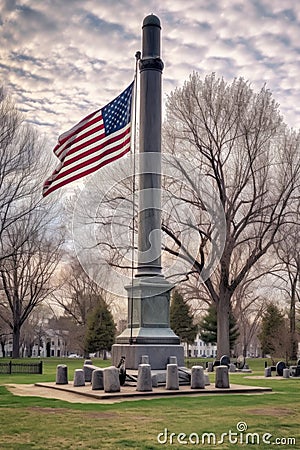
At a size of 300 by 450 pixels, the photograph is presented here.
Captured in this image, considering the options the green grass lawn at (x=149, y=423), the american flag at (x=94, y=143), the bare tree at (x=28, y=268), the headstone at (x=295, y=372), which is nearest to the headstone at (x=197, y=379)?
the green grass lawn at (x=149, y=423)

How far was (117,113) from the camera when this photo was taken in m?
18.4

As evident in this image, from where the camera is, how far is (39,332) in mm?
92688

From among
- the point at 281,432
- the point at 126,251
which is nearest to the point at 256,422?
the point at 281,432

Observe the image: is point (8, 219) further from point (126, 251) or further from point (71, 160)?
point (71, 160)

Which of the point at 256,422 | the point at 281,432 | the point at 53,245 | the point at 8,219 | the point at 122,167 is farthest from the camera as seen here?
the point at 53,245

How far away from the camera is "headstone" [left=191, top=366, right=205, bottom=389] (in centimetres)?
1623

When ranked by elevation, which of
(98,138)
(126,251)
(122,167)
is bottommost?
(126,251)

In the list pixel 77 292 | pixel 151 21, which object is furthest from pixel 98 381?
pixel 77 292

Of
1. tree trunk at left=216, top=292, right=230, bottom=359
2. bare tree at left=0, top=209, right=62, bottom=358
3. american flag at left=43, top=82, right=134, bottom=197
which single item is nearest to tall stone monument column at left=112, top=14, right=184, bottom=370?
american flag at left=43, top=82, right=134, bottom=197

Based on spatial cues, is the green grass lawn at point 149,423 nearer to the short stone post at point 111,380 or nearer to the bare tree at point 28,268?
the short stone post at point 111,380

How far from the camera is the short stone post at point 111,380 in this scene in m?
14.8

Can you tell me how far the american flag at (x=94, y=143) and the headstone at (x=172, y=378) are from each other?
640 centimetres

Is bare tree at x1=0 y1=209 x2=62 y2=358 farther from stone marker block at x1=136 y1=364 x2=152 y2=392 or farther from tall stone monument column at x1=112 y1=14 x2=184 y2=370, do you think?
stone marker block at x1=136 y1=364 x2=152 y2=392

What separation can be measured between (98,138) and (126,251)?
1388 centimetres
